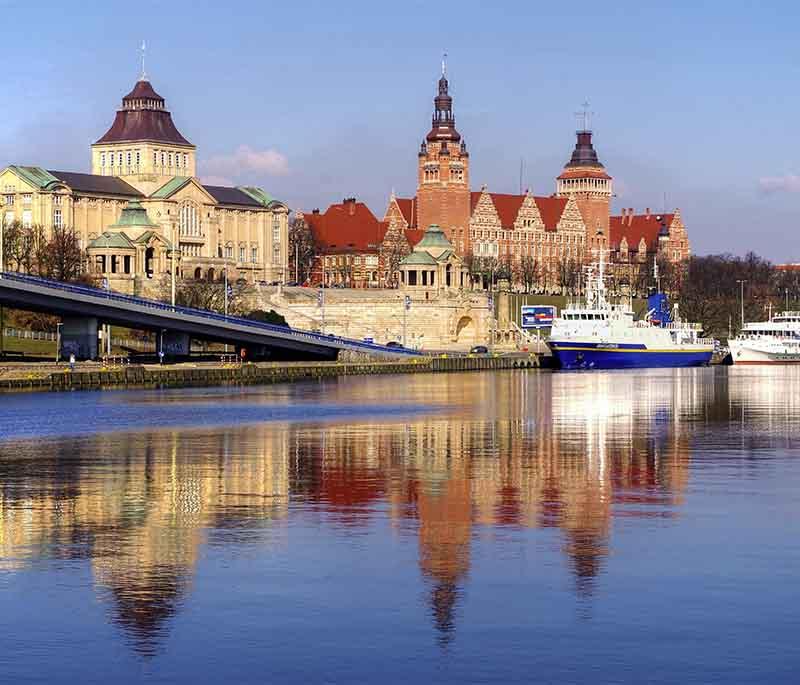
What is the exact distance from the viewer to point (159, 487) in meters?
41.9

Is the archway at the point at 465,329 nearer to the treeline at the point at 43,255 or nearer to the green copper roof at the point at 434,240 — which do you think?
the green copper roof at the point at 434,240

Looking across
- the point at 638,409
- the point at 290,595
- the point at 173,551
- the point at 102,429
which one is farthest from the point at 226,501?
the point at 638,409

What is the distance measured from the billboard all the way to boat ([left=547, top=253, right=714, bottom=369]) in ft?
92.3

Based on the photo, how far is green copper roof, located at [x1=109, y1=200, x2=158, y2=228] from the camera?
173375 mm

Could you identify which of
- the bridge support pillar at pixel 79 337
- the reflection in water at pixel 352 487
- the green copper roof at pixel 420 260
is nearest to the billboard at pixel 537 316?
the green copper roof at pixel 420 260

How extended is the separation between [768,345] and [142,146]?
74.0 meters

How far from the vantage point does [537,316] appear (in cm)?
18162

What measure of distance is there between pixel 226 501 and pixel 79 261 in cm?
12059

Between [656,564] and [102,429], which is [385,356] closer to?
[102,429]

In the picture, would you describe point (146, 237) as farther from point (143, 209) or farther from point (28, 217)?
point (28, 217)

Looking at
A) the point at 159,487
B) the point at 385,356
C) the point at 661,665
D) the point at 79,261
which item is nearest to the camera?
the point at 661,665

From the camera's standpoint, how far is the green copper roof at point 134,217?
17338 cm

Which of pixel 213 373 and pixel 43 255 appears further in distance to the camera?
pixel 43 255

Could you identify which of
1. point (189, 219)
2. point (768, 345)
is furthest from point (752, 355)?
point (189, 219)
